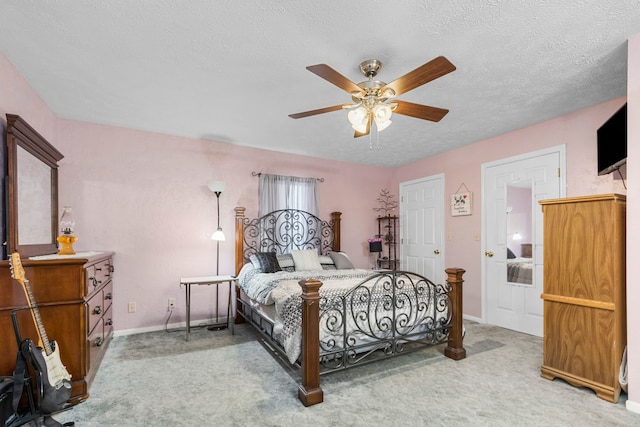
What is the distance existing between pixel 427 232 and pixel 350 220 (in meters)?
1.29

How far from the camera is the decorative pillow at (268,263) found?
3.78 m

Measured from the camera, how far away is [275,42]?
2.07m

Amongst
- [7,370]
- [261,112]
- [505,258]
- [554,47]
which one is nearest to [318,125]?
[261,112]

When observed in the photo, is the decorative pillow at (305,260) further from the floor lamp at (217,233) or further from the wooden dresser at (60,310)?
the wooden dresser at (60,310)

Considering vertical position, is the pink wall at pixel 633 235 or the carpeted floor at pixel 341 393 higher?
the pink wall at pixel 633 235

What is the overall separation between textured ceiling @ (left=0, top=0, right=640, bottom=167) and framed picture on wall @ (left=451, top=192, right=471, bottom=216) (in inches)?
49.6

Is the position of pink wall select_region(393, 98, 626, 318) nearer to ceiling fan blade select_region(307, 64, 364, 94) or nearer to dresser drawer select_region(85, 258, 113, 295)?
ceiling fan blade select_region(307, 64, 364, 94)

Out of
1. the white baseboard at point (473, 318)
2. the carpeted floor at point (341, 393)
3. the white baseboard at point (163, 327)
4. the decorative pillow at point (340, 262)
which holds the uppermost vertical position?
the decorative pillow at point (340, 262)

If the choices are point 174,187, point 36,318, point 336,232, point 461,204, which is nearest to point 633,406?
point 461,204

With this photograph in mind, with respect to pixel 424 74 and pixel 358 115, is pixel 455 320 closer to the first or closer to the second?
pixel 358 115

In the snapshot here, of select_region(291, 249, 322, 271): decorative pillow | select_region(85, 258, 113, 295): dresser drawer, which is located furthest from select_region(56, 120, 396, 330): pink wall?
select_region(291, 249, 322, 271): decorative pillow

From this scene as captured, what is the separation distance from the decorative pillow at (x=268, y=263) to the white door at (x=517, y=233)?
2.80m

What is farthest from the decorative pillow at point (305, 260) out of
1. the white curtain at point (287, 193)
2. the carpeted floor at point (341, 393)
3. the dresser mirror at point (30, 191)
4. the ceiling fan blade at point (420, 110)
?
the dresser mirror at point (30, 191)

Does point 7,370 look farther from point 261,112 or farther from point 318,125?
point 318,125
